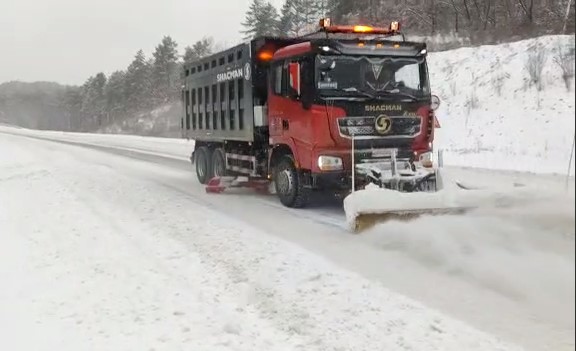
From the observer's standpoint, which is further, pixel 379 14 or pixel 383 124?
pixel 379 14

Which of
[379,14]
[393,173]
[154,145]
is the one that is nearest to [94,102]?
[379,14]

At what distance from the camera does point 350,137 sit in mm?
8930

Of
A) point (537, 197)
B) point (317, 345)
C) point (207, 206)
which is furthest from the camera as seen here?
point (207, 206)

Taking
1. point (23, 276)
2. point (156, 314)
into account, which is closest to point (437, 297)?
point (156, 314)

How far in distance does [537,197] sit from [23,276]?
5.67m

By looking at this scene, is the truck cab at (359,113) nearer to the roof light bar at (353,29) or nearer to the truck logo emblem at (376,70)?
the truck logo emblem at (376,70)

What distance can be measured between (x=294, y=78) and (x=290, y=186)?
183cm

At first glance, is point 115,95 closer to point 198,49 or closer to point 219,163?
point 198,49

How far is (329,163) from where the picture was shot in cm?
898

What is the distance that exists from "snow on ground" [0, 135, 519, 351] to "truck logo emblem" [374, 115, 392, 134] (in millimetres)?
2605

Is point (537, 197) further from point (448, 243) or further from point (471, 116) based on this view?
point (471, 116)

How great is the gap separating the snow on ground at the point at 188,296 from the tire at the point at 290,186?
1.42 metres

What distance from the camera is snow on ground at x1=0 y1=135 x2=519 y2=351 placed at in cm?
424

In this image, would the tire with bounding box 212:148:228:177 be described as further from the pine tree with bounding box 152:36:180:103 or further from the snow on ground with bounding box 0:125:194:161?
the pine tree with bounding box 152:36:180:103
